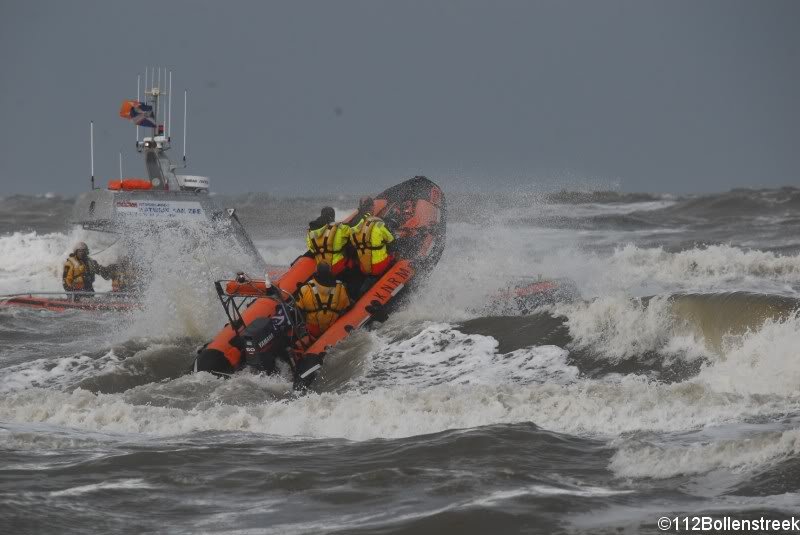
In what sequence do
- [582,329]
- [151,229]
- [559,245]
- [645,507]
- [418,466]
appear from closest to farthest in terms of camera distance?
[645,507] < [418,466] < [582,329] < [151,229] < [559,245]

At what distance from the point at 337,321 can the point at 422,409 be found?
260 cm

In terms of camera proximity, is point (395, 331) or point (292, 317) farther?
point (395, 331)

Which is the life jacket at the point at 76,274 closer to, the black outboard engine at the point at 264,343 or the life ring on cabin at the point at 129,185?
the life ring on cabin at the point at 129,185

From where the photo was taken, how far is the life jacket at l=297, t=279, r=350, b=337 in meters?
9.23

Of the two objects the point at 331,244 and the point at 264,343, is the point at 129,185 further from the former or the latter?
the point at 264,343

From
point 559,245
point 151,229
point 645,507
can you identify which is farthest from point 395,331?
point 559,245

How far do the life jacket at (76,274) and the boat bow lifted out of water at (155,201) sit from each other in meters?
0.45

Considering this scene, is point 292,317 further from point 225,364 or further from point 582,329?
point 582,329

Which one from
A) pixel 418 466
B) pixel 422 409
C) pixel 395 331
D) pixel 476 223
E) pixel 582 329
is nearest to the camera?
pixel 418 466

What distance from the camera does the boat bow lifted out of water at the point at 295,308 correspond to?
8430 mm

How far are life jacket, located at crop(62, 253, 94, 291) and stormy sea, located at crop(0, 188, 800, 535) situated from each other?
47 centimetres

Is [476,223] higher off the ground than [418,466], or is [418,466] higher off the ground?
[476,223]

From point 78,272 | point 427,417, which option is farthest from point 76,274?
point 427,417

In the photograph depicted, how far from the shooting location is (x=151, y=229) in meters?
12.8
